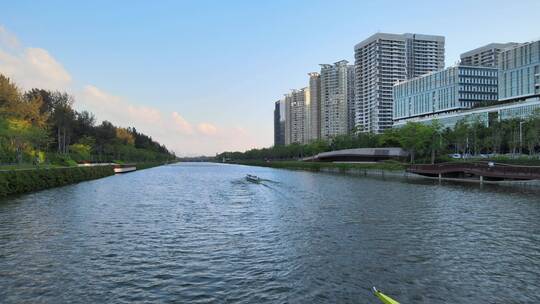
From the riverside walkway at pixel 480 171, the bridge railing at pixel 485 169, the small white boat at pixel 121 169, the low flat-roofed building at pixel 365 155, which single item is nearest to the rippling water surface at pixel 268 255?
the bridge railing at pixel 485 169

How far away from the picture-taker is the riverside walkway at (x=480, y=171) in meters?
58.9

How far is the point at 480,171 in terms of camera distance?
220ft

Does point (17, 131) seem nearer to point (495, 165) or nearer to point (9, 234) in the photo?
point (9, 234)

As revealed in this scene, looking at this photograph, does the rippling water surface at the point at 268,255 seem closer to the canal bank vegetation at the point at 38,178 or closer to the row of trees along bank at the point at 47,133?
the canal bank vegetation at the point at 38,178

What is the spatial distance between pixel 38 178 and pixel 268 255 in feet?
155

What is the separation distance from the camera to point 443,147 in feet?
363

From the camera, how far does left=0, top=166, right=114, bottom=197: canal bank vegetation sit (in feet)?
147

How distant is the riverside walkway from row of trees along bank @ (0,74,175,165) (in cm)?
7539

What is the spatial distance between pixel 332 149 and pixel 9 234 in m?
155

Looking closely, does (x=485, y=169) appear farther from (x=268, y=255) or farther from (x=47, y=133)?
(x=47, y=133)

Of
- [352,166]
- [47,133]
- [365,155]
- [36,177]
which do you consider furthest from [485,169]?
[47,133]

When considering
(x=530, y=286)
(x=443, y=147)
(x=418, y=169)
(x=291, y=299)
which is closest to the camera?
(x=291, y=299)

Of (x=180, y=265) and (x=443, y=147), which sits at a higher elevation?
(x=443, y=147)

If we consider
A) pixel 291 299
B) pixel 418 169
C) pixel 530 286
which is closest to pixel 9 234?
pixel 291 299
